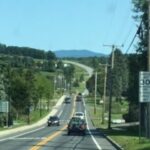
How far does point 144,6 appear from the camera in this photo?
53938 mm

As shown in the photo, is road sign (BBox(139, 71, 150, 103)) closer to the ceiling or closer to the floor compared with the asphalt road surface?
closer to the ceiling

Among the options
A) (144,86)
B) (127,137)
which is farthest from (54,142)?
(144,86)

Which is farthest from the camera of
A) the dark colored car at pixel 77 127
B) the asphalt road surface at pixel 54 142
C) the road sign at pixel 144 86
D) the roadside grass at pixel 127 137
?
the dark colored car at pixel 77 127

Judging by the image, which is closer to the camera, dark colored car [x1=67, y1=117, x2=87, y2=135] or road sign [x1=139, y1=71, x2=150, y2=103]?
road sign [x1=139, y1=71, x2=150, y2=103]

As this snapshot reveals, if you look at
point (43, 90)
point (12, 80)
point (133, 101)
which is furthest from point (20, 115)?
point (133, 101)

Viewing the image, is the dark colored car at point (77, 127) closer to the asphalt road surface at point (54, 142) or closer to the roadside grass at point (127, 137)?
the roadside grass at point (127, 137)

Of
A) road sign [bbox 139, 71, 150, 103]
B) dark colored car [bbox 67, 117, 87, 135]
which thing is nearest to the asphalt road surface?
dark colored car [bbox 67, 117, 87, 135]

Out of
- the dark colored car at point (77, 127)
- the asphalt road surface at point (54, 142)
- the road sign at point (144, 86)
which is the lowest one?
the asphalt road surface at point (54, 142)

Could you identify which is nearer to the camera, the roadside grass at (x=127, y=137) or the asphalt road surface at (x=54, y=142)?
the roadside grass at (x=127, y=137)

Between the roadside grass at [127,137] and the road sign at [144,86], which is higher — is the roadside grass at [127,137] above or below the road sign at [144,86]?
below

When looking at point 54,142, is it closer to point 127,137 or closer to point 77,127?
point 127,137

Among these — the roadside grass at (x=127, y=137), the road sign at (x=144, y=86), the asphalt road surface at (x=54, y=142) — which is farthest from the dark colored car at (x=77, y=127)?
the road sign at (x=144, y=86)

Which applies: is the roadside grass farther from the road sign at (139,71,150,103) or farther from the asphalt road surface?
the road sign at (139,71,150,103)

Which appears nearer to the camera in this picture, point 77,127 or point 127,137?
point 127,137
